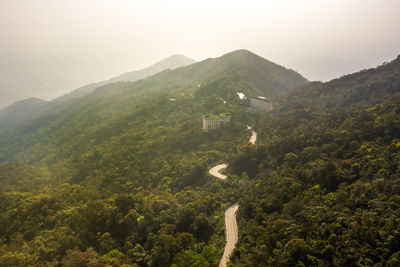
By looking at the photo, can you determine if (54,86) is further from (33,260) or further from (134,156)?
(33,260)

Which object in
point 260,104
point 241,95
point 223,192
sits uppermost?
point 241,95

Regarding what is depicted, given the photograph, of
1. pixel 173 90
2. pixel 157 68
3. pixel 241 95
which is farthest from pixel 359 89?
pixel 157 68

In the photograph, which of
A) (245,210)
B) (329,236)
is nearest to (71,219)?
(245,210)

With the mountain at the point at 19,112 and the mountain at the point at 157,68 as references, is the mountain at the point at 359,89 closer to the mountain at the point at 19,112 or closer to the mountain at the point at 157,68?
the mountain at the point at 157,68

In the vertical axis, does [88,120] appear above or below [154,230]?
above

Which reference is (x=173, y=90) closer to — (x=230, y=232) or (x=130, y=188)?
(x=130, y=188)

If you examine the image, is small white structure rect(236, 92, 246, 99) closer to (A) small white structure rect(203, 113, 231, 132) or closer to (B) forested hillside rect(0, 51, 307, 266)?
(B) forested hillside rect(0, 51, 307, 266)
